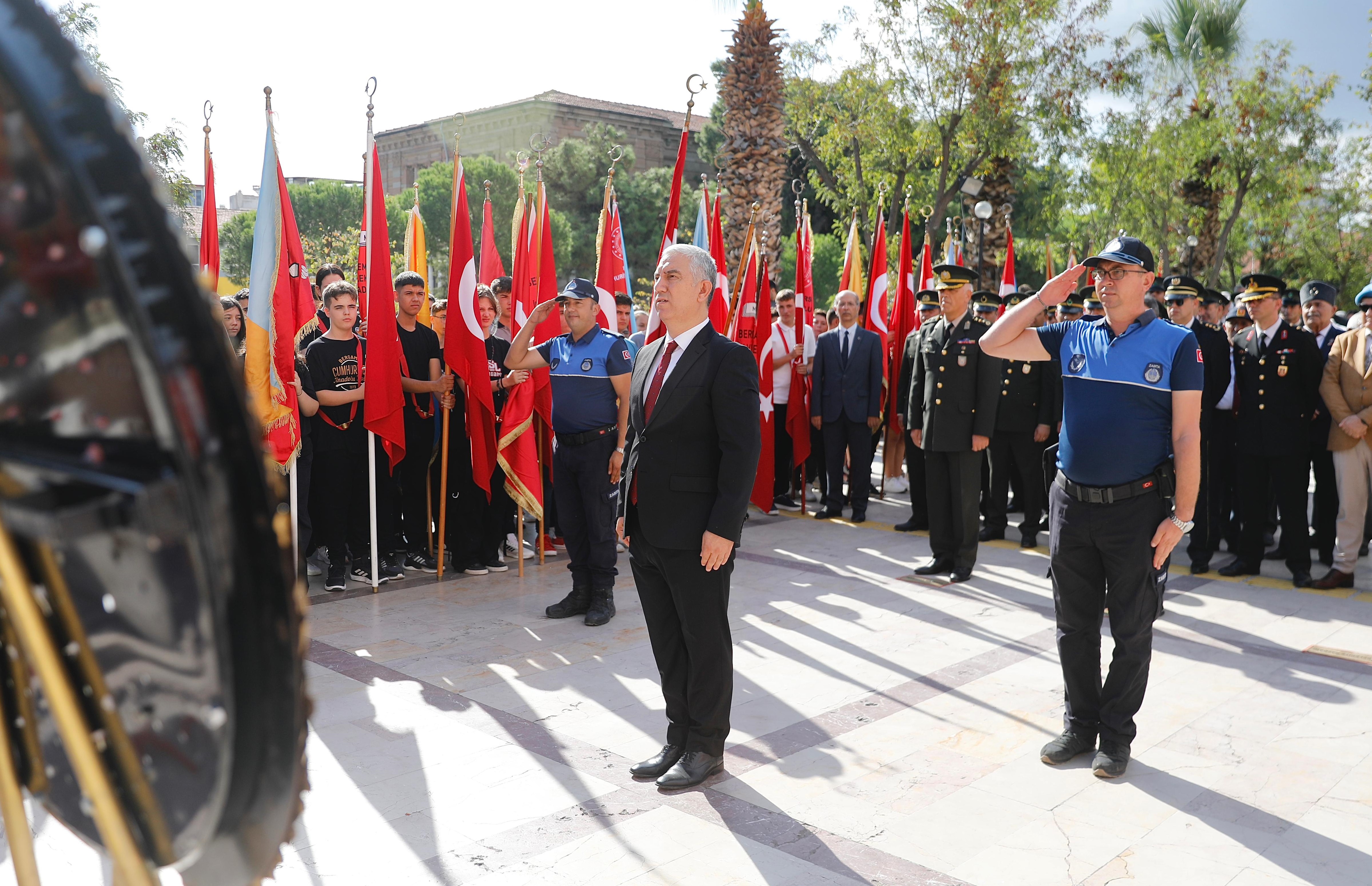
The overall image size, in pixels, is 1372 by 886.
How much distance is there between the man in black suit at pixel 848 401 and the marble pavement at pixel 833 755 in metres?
3.13

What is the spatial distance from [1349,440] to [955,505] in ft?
8.87

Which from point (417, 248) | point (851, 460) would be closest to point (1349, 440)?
point (851, 460)

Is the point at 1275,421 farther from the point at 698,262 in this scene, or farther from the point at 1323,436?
the point at 698,262

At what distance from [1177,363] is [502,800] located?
289 centimetres

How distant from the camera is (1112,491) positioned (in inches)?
156

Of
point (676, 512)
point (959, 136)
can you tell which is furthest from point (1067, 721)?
point (959, 136)

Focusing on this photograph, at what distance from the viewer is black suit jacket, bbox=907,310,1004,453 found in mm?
7578

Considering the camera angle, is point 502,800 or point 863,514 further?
point 863,514

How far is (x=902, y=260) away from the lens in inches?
448

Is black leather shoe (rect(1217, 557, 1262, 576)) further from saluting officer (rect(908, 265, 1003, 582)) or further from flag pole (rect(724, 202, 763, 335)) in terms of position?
flag pole (rect(724, 202, 763, 335))

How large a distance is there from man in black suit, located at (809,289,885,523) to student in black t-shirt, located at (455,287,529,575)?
11.1 ft

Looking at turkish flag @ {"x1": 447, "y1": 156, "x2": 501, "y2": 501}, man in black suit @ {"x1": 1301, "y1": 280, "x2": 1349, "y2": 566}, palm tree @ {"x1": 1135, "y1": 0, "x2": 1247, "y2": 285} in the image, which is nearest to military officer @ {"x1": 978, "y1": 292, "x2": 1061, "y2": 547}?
man in black suit @ {"x1": 1301, "y1": 280, "x2": 1349, "y2": 566}

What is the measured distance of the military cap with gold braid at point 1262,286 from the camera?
7586 millimetres

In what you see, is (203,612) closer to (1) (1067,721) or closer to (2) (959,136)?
(1) (1067,721)
